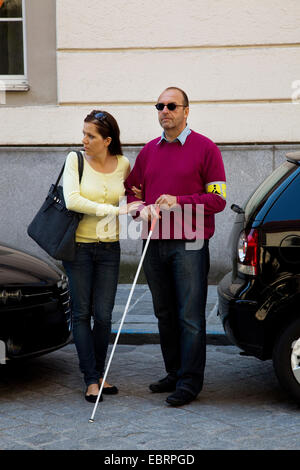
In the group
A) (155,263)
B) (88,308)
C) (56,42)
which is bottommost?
(88,308)

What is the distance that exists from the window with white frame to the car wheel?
19.1 feet

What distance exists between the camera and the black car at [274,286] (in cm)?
459

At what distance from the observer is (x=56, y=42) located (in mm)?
9203

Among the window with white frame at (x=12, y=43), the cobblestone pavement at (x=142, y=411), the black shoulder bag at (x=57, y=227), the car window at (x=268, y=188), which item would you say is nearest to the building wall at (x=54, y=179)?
the window with white frame at (x=12, y=43)

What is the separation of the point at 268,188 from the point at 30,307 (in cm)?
167

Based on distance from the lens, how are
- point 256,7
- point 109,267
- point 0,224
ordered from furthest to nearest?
1. point 0,224
2. point 256,7
3. point 109,267

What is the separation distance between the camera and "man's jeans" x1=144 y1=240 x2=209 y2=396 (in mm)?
4727

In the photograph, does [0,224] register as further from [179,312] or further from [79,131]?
[179,312]

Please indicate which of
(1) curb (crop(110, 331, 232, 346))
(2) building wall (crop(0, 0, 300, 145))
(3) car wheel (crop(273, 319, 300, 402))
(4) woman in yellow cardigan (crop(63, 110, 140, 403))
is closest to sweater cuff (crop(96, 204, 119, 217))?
(4) woman in yellow cardigan (crop(63, 110, 140, 403))

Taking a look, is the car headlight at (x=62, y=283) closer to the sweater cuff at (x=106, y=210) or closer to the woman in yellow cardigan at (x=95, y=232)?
the woman in yellow cardigan at (x=95, y=232)

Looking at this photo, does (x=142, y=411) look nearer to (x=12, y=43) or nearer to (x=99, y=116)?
(x=99, y=116)
